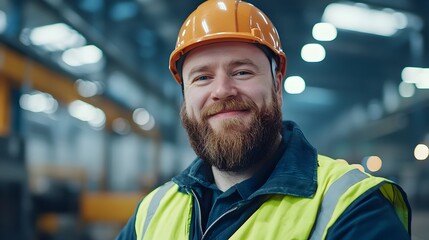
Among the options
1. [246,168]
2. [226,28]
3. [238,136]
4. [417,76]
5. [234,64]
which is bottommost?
[246,168]

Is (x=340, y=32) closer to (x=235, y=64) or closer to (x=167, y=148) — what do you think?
(x=167, y=148)

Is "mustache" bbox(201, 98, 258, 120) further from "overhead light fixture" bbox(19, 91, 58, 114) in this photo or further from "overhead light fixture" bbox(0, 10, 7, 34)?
"overhead light fixture" bbox(19, 91, 58, 114)

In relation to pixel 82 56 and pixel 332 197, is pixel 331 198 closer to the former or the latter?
pixel 332 197

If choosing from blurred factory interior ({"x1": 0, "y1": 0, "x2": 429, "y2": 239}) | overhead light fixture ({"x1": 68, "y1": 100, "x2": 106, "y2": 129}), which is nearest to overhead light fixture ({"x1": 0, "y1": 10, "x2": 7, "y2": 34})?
blurred factory interior ({"x1": 0, "y1": 0, "x2": 429, "y2": 239})

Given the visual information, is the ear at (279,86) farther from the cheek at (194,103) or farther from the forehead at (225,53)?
the cheek at (194,103)

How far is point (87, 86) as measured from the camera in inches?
256

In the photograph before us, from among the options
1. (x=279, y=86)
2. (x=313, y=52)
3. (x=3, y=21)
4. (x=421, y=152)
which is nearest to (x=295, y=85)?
(x=313, y=52)

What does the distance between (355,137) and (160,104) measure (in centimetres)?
328

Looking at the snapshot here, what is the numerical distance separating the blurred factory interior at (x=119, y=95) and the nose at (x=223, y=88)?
11.0ft

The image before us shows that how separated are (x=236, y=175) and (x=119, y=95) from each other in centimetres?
599

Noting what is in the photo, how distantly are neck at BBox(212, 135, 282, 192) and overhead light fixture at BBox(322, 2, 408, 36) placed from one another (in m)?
3.96

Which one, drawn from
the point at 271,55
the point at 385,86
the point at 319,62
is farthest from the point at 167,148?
the point at 271,55

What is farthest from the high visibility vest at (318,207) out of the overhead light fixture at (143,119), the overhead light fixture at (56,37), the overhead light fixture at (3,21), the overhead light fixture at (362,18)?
the overhead light fixture at (143,119)

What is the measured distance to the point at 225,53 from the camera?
4.64 ft
